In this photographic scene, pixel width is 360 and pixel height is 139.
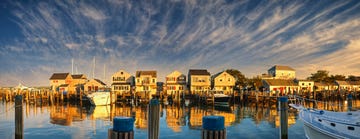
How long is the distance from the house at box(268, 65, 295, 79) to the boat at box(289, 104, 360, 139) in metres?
71.9

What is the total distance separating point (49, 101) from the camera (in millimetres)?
51281

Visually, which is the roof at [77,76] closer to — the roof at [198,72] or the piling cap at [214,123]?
the roof at [198,72]

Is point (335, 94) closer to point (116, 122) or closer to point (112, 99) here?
point (112, 99)

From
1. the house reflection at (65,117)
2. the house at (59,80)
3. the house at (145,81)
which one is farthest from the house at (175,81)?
the house reflection at (65,117)

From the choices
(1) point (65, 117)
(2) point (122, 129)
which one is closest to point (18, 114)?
(2) point (122, 129)

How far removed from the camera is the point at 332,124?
A: 1175cm

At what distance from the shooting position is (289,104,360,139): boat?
10.4m

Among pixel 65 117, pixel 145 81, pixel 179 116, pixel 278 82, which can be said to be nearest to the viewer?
pixel 65 117

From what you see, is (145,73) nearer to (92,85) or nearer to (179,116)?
(92,85)

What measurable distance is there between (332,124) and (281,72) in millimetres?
76876

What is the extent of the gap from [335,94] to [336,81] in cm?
2571

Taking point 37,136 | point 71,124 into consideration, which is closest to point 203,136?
point 37,136

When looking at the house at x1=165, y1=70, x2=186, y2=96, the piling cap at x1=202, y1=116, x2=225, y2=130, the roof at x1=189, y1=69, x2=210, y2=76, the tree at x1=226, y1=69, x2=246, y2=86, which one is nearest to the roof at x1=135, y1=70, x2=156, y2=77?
the house at x1=165, y1=70, x2=186, y2=96

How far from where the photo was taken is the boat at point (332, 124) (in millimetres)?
10373
